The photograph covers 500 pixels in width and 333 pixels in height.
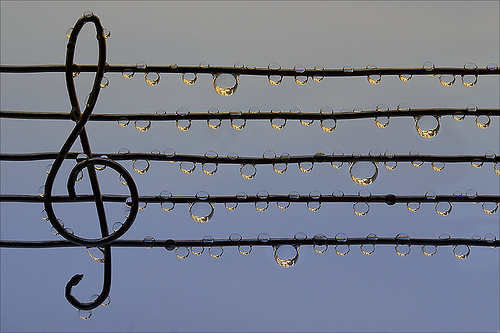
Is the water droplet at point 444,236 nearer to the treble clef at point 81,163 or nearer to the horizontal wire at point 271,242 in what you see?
the horizontal wire at point 271,242

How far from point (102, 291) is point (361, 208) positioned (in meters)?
0.37

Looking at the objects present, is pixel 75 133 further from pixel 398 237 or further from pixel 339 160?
pixel 398 237

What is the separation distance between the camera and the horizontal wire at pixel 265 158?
2.17ft

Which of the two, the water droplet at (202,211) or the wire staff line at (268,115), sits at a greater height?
the wire staff line at (268,115)

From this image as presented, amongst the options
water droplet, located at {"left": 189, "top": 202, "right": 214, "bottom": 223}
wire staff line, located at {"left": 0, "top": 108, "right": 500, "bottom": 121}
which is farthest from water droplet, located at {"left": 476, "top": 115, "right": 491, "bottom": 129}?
water droplet, located at {"left": 189, "top": 202, "right": 214, "bottom": 223}

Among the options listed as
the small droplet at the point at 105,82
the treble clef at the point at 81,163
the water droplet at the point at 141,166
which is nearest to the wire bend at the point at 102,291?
the treble clef at the point at 81,163

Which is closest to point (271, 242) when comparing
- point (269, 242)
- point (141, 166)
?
point (269, 242)

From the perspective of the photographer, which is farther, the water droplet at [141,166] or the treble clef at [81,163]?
the water droplet at [141,166]

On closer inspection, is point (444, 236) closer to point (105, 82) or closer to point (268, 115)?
point (268, 115)

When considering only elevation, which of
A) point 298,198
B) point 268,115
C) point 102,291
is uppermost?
point 268,115

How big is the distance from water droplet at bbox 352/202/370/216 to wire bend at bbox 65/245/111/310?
0.34 meters

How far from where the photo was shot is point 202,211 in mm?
679

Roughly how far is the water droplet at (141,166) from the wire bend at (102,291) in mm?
114

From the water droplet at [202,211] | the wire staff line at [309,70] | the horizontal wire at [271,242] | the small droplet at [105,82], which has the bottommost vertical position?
the horizontal wire at [271,242]
